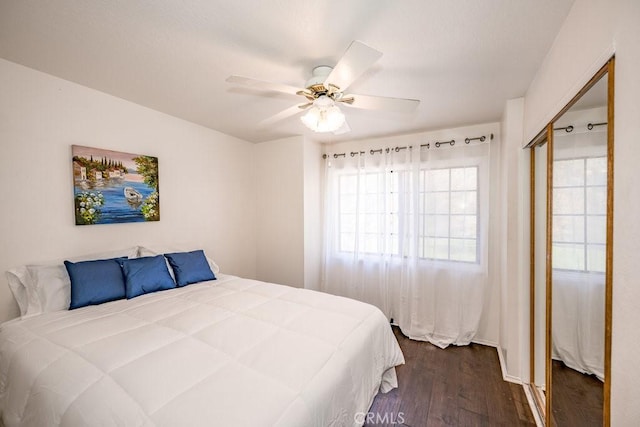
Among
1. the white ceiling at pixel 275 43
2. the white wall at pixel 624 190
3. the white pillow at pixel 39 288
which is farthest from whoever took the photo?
the white pillow at pixel 39 288

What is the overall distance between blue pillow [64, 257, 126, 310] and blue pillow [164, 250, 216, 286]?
0.45 metres

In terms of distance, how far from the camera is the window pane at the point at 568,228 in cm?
120

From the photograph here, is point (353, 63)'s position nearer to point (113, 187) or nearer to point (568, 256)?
point (568, 256)

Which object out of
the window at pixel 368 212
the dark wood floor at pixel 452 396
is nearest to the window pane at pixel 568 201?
the dark wood floor at pixel 452 396

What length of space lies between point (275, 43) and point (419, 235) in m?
2.51

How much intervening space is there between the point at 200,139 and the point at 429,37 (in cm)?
264

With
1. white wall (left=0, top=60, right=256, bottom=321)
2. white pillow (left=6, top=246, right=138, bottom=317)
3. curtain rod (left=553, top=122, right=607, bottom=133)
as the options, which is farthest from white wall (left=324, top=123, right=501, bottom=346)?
white pillow (left=6, top=246, right=138, bottom=317)

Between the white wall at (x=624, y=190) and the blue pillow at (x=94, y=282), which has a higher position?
the white wall at (x=624, y=190)

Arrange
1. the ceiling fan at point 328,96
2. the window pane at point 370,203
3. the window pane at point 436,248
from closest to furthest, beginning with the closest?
the ceiling fan at point 328,96 → the window pane at point 436,248 → the window pane at point 370,203

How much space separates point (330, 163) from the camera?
3.69 meters

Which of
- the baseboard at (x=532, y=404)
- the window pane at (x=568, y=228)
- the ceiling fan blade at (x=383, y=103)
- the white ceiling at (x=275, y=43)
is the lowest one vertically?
the baseboard at (x=532, y=404)

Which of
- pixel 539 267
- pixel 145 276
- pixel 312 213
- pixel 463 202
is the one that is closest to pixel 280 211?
pixel 312 213

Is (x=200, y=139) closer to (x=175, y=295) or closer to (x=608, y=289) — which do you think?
(x=175, y=295)

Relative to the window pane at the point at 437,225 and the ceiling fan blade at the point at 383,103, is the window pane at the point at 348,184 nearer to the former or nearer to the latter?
the window pane at the point at 437,225
